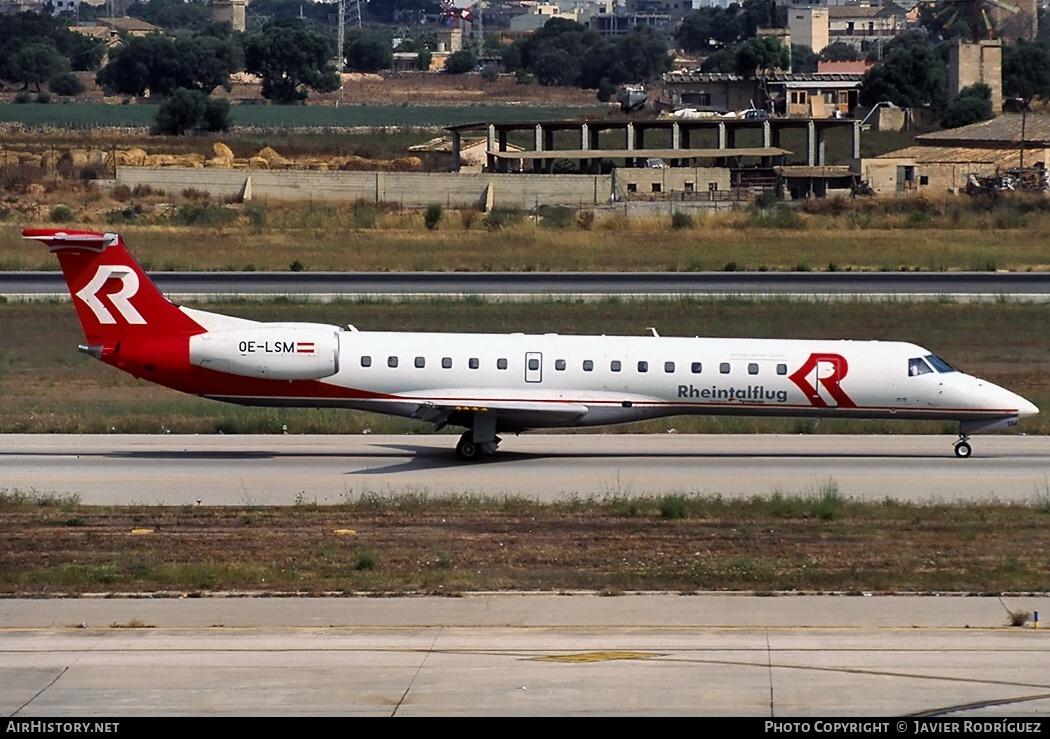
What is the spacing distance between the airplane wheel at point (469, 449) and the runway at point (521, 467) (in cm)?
19

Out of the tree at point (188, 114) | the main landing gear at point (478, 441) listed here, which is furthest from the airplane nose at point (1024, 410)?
the tree at point (188, 114)

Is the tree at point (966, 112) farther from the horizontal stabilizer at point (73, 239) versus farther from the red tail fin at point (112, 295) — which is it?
the horizontal stabilizer at point (73, 239)

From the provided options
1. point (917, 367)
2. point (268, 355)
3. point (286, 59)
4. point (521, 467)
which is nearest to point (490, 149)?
point (917, 367)

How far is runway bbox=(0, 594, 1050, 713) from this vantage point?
14250 millimetres

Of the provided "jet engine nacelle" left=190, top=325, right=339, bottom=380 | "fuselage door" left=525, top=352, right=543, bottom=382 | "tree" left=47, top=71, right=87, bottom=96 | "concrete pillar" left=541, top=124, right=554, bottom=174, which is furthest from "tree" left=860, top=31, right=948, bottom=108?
"jet engine nacelle" left=190, top=325, right=339, bottom=380

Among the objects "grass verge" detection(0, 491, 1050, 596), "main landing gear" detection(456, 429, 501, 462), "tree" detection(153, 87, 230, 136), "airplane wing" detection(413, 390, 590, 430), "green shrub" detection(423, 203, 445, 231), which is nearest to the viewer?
"grass verge" detection(0, 491, 1050, 596)

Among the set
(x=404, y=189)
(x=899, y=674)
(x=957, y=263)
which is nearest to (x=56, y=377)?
(x=899, y=674)

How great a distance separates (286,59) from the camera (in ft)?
A: 632

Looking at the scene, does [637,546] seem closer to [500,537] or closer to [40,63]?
[500,537]

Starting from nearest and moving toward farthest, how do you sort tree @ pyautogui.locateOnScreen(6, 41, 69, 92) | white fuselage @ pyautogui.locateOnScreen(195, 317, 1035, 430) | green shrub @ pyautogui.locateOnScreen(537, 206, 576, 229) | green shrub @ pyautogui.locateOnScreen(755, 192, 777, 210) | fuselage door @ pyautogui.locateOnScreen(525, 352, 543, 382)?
1. white fuselage @ pyautogui.locateOnScreen(195, 317, 1035, 430)
2. fuselage door @ pyautogui.locateOnScreen(525, 352, 543, 382)
3. green shrub @ pyautogui.locateOnScreen(537, 206, 576, 229)
4. green shrub @ pyautogui.locateOnScreen(755, 192, 777, 210)
5. tree @ pyautogui.locateOnScreen(6, 41, 69, 92)

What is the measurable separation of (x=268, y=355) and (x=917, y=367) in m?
12.8

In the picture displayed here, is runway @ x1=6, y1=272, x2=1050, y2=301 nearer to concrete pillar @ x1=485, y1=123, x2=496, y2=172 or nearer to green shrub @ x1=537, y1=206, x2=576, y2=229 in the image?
green shrub @ x1=537, y1=206, x2=576, y2=229

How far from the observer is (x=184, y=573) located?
66.2 ft

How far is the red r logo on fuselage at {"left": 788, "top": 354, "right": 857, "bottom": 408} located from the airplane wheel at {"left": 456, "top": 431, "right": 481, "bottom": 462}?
6.33m
